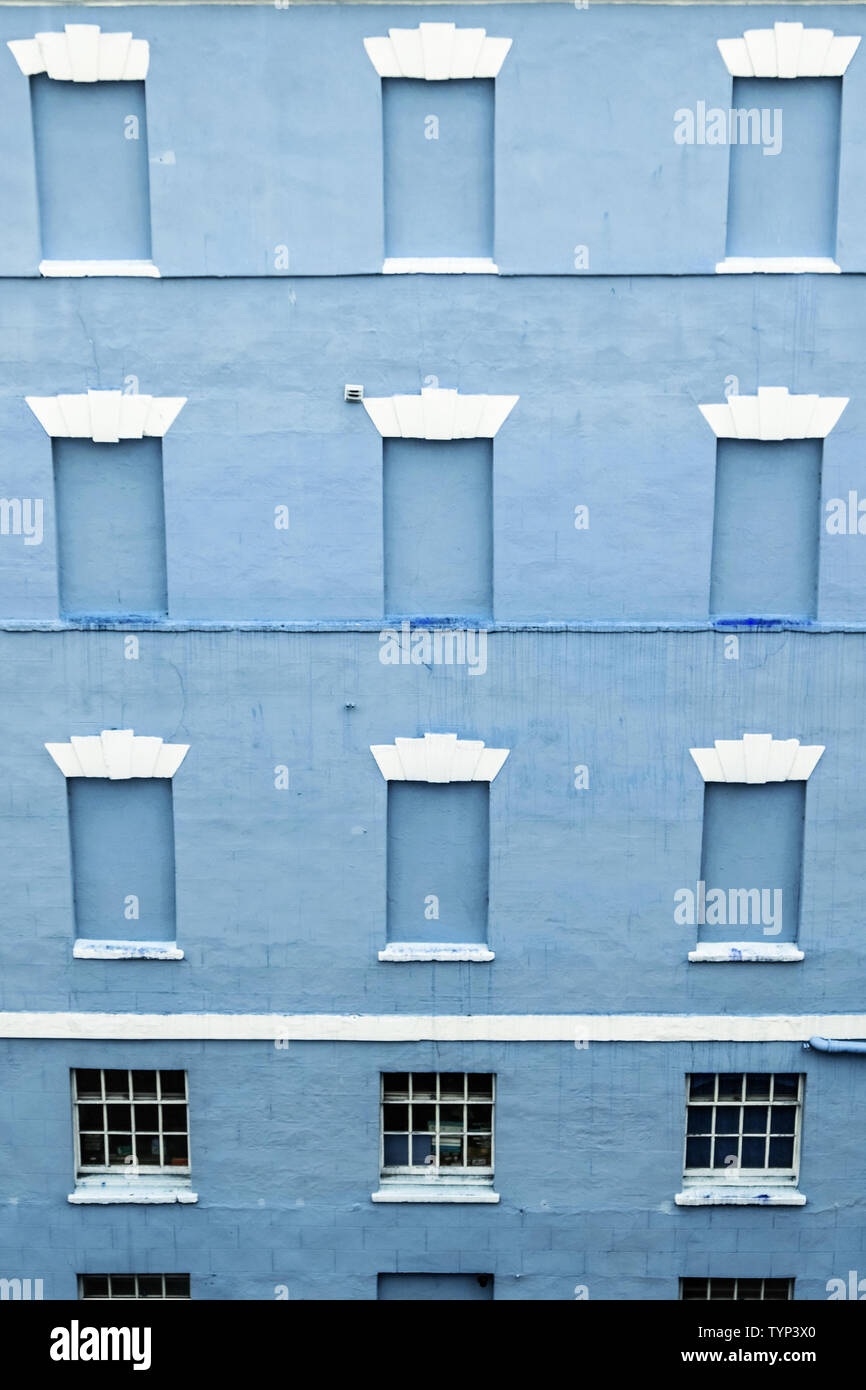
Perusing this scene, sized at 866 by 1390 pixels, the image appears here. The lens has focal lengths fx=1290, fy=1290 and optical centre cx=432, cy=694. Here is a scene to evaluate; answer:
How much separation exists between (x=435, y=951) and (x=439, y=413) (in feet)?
18.2

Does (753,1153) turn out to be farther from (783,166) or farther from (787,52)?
(787,52)

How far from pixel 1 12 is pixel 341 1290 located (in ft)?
44.2

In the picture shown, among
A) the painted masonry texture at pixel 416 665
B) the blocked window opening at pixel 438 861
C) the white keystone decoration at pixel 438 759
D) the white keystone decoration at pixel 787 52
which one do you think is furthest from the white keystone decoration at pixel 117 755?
the white keystone decoration at pixel 787 52

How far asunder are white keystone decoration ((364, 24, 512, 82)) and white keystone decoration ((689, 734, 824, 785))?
22.7 feet

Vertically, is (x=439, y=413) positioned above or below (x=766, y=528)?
above

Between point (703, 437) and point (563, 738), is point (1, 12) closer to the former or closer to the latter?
point (703, 437)

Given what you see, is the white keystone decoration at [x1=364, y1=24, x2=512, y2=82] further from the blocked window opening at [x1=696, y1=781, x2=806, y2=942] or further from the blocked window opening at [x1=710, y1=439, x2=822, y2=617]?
the blocked window opening at [x1=696, y1=781, x2=806, y2=942]

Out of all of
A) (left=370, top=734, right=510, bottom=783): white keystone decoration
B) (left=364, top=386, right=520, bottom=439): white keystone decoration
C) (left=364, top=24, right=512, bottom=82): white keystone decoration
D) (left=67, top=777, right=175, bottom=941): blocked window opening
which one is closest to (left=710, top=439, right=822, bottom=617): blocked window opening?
(left=364, top=386, right=520, bottom=439): white keystone decoration

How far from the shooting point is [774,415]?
12.6 m

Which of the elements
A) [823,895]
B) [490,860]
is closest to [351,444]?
[490,860]

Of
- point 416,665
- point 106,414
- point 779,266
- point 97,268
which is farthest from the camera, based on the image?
point 416,665

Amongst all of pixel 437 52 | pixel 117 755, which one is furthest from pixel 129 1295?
pixel 437 52

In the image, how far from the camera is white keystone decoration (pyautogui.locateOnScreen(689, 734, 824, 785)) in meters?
13.1

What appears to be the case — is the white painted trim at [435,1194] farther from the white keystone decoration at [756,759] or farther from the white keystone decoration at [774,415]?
the white keystone decoration at [774,415]
